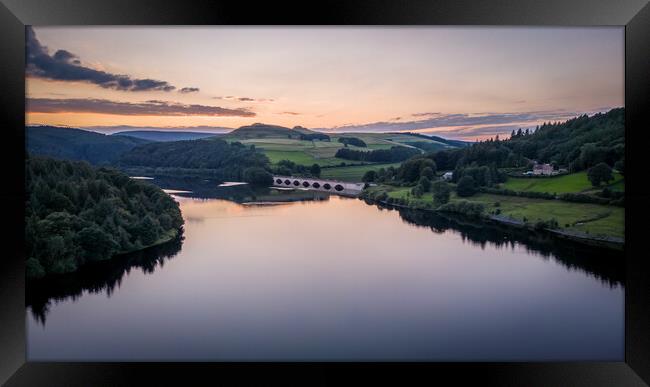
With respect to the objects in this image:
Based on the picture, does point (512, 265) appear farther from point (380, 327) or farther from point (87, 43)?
point (87, 43)

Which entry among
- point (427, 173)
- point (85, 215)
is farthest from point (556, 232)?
point (85, 215)

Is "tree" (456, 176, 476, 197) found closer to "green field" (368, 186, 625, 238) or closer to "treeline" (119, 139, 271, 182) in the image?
"green field" (368, 186, 625, 238)

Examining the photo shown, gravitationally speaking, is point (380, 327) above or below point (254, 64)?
below

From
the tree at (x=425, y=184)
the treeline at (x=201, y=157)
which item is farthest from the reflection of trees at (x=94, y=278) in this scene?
the tree at (x=425, y=184)

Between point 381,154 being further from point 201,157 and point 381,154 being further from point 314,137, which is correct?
point 201,157

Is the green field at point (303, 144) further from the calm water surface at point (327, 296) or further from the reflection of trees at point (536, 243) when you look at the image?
the reflection of trees at point (536, 243)

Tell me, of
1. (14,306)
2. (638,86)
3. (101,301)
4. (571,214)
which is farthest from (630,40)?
(101,301)

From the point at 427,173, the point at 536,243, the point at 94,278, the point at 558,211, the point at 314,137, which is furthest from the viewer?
the point at 427,173
